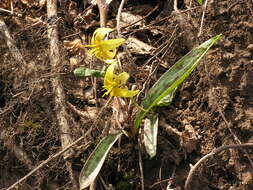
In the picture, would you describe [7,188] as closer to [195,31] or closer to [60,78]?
[60,78]

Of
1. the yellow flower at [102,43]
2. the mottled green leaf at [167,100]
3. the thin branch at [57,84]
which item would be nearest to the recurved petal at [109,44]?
the yellow flower at [102,43]

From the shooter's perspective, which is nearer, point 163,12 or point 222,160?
point 222,160

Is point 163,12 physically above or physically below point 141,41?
above

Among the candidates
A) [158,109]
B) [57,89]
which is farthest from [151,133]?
[57,89]

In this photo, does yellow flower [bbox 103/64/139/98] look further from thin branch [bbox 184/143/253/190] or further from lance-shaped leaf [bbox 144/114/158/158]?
thin branch [bbox 184/143/253/190]

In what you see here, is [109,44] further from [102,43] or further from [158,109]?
[158,109]

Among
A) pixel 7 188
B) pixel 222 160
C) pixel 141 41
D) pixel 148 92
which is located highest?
pixel 141 41

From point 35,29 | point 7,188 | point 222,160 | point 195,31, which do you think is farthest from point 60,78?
point 222,160

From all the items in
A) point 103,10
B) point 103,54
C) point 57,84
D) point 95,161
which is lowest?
point 95,161
